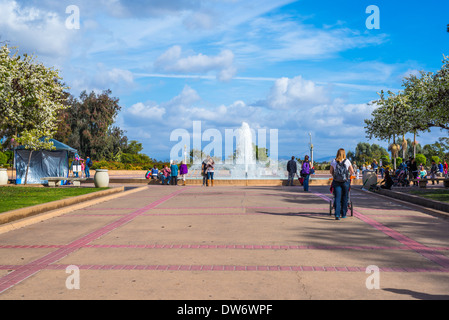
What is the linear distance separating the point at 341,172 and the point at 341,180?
0.21 metres

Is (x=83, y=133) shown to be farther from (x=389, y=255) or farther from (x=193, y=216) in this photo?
(x=389, y=255)

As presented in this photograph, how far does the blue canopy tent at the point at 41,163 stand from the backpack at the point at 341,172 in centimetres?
2178

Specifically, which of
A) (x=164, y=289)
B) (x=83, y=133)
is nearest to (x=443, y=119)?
(x=164, y=289)

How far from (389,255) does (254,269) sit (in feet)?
8.05

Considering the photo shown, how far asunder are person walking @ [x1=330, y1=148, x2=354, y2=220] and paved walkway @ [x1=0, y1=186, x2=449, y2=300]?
491 millimetres

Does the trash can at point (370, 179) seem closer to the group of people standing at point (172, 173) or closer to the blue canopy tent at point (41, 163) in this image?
the group of people standing at point (172, 173)

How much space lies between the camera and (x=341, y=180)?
40.4ft

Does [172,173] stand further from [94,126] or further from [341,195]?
[94,126]

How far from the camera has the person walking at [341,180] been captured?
40.2ft

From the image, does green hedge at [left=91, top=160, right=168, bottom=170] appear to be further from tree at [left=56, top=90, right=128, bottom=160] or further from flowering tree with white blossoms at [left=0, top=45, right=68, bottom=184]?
flowering tree with white blossoms at [left=0, top=45, right=68, bottom=184]

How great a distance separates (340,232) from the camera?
33.4ft

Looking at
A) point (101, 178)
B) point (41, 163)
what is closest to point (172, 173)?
point (101, 178)

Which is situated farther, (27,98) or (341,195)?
(27,98)
